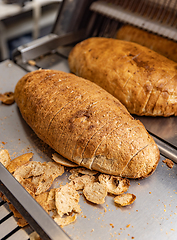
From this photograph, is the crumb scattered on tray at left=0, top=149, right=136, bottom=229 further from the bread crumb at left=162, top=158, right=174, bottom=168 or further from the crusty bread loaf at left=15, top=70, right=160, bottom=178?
the bread crumb at left=162, top=158, right=174, bottom=168

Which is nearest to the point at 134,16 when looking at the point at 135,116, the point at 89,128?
the point at 135,116

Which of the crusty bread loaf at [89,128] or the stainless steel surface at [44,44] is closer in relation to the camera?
the crusty bread loaf at [89,128]

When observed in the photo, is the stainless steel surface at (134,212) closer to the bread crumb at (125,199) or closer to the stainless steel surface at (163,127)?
the bread crumb at (125,199)

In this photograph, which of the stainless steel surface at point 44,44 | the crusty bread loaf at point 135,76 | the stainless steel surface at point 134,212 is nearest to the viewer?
the stainless steel surface at point 134,212

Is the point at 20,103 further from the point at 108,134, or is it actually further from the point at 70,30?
the point at 70,30

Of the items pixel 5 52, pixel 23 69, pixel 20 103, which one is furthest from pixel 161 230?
pixel 5 52

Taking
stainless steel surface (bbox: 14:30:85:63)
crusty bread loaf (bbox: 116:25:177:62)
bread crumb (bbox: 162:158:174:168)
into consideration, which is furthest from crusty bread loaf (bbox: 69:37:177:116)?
stainless steel surface (bbox: 14:30:85:63)

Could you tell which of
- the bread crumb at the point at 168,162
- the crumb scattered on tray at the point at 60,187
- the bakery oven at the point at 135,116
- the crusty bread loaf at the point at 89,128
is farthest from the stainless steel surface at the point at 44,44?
the bread crumb at the point at 168,162
